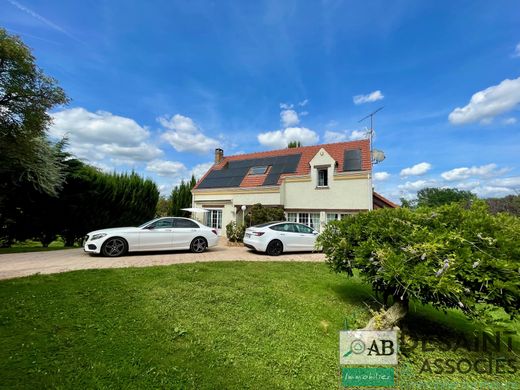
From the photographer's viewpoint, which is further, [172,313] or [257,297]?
[257,297]

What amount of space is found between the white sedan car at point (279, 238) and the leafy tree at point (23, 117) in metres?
9.86

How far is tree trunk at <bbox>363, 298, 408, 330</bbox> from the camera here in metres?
4.37

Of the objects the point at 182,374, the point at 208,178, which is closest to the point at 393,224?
the point at 182,374

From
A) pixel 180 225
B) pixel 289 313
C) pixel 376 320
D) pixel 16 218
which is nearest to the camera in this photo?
pixel 376 320

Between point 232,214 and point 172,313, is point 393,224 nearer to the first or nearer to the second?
point 172,313

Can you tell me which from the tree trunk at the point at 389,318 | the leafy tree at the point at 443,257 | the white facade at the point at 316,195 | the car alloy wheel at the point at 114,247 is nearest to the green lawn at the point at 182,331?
the tree trunk at the point at 389,318

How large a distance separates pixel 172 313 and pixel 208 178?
762 inches

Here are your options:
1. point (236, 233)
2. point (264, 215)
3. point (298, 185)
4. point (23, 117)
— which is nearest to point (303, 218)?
point (298, 185)

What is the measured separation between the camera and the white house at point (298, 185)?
16.0 metres

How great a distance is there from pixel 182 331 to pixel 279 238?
800 cm

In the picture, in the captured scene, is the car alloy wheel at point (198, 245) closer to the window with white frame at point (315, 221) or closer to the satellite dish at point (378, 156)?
the window with white frame at point (315, 221)

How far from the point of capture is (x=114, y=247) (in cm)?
942

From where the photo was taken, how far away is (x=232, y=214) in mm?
20000

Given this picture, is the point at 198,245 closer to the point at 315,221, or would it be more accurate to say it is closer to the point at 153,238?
the point at 153,238
